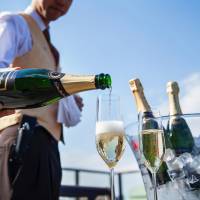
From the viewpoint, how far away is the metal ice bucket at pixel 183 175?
64 cm

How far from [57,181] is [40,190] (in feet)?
0.37

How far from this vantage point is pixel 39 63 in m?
1.39

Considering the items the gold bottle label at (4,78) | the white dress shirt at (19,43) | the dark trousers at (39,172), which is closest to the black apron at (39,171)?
the dark trousers at (39,172)

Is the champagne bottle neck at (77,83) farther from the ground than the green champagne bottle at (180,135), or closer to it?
farther from the ground

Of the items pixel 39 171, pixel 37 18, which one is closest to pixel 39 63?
pixel 37 18

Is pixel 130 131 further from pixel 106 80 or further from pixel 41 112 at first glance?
pixel 41 112

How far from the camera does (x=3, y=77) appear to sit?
0.80 meters

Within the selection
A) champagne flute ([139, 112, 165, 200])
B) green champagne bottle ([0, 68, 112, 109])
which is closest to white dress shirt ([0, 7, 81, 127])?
green champagne bottle ([0, 68, 112, 109])

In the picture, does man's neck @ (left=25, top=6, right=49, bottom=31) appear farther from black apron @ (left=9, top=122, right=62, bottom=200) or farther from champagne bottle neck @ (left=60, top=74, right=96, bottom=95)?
champagne bottle neck @ (left=60, top=74, right=96, bottom=95)

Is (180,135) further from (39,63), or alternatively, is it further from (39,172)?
(39,63)

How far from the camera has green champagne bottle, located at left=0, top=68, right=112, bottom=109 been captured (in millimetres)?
793

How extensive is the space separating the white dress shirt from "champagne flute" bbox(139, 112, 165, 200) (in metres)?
0.61

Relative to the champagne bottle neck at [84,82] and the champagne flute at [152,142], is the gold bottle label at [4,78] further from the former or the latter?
the champagne flute at [152,142]

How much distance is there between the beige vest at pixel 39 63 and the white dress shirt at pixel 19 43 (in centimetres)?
2
